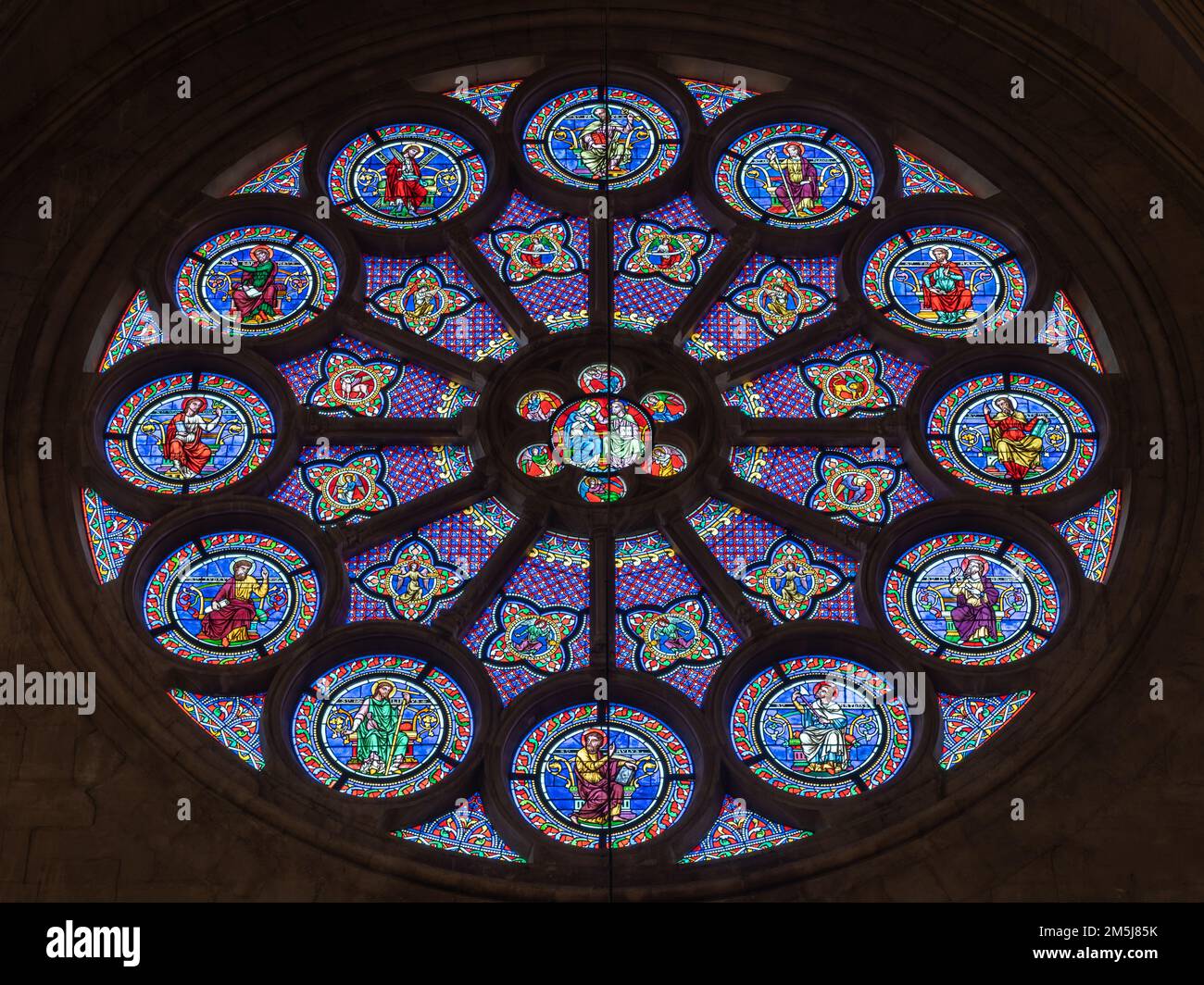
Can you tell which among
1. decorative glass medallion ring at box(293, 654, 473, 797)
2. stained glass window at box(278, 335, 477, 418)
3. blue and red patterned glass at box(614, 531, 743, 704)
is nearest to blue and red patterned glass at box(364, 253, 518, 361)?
stained glass window at box(278, 335, 477, 418)

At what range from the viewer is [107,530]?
16172mm

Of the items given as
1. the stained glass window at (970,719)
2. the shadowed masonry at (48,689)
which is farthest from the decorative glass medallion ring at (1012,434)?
the shadowed masonry at (48,689)

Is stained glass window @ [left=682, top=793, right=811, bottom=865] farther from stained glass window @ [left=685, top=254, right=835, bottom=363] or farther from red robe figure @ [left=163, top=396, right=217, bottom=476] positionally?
red robe figure @ [left=163, top=396, right=217, bottom=476]

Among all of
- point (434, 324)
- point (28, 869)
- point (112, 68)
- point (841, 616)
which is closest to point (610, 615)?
point (841, 616)

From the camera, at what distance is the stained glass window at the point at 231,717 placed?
15.4 metres

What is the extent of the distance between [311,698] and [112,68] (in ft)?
15.4

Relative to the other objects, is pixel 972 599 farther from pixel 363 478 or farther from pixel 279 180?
pixel 279 180

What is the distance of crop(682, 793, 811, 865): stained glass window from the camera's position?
49.3ft

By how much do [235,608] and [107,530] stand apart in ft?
3.11

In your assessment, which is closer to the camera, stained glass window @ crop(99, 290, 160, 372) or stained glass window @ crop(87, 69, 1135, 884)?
stained glass window @ crop(87, 69, 1135, 884)

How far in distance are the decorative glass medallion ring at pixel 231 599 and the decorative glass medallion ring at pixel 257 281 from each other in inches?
64.9

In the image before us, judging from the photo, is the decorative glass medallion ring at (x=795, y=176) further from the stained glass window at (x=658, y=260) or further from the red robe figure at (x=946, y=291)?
the red robe figure at (x=946, y=291)

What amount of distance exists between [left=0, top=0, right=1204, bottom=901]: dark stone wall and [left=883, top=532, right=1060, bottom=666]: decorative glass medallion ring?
431mm

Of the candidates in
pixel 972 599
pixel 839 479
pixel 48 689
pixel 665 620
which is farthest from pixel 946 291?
pixel 48 689
